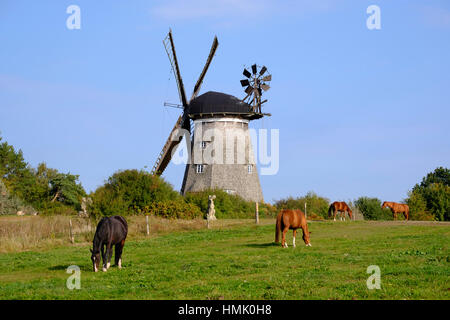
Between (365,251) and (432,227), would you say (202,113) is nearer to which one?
(432,227)

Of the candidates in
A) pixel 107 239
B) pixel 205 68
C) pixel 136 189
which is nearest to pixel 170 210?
pixel 136 189

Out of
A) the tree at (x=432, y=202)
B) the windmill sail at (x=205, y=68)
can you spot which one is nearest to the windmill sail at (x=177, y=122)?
the windmill sail at (x=205, y=68)

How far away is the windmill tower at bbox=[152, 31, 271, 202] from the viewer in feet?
195

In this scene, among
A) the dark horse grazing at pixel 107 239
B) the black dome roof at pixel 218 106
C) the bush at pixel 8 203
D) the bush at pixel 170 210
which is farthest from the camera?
the black dome roof at pixel 218 106

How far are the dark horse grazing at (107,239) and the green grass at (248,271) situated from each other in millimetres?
505

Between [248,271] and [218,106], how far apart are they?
42791 mm

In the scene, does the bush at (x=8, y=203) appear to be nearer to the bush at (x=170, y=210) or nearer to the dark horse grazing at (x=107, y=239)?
the bush at (x=170, y=210)

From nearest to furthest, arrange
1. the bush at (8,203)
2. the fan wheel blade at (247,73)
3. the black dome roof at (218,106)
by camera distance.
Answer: the bush at (8,203) < the black dome roof at (218,106) < the fan wheel blade at (247,73)

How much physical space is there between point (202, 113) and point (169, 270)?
4226 cm

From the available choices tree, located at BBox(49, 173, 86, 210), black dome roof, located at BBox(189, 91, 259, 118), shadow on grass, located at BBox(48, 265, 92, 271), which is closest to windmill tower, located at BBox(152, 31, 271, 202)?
black dome roof, located at BBox(189, 91, 259, 118)

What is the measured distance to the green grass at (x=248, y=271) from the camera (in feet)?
44.0

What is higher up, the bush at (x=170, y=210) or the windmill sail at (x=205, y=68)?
the windmill sail at (x=205, y=68)

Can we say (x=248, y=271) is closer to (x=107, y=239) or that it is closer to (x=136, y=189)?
(x=107, y=239)
